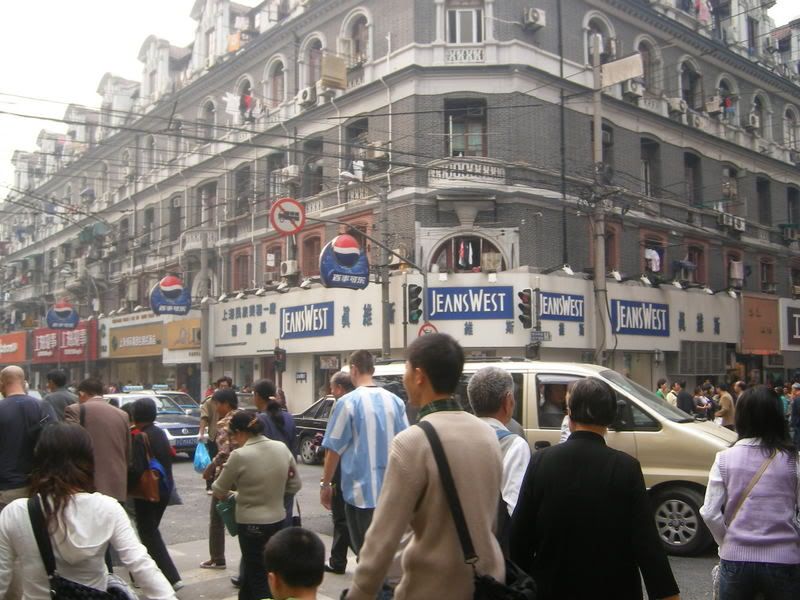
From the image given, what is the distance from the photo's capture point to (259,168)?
101 ft

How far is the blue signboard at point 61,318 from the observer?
38.9 m

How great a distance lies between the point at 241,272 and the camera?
3206cm

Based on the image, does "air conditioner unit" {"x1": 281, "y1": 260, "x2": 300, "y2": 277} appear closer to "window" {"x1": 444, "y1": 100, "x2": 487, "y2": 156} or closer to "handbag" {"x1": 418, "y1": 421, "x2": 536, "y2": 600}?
"window" {"x1": 444, "y1": 100, "x2": 487, "y2": 156}

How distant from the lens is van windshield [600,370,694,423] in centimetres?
958

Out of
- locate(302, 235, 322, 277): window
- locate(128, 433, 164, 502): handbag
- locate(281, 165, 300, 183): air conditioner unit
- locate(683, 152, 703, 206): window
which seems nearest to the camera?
locate(128, 433, 164, 502): handbag

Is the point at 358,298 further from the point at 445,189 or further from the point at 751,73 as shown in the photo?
the point at 751,73

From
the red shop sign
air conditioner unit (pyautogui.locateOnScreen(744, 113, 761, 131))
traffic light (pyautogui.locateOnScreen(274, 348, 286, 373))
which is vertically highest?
air conditioner unit (pyautogui.locateOnScreen(744, 113, 761, 131))

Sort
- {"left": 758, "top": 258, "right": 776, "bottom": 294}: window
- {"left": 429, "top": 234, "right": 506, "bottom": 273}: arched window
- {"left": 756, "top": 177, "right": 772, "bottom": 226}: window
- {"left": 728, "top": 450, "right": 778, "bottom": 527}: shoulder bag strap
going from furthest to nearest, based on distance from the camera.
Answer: {"left": 756, "top": 177, "right": 772, "bottom": 226}: window
{"left": 758, "top": 258, "right": 776, "bottom": 294}: window
{"left": 429, "top": 234, "right": 506, "bottom": 273}: arched window
{"left": 728, "top": 450, "right": 778, "bottom": 527}: shoulder bag strap

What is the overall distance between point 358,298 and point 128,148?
22488 mm

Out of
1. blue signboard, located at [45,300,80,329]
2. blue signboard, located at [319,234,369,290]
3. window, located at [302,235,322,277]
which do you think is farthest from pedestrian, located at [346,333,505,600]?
blue signboard, located at [45,300,80,329]

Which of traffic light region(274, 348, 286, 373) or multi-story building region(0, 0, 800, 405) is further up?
multi-story building region(0, 0, 800, 405)

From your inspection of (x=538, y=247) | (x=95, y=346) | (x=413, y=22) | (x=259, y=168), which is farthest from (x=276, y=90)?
(x=95, y=346)

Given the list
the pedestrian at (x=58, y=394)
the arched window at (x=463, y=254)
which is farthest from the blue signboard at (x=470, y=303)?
the pedestrian at (x=58, y=394)

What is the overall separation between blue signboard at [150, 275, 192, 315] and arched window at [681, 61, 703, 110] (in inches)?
779
